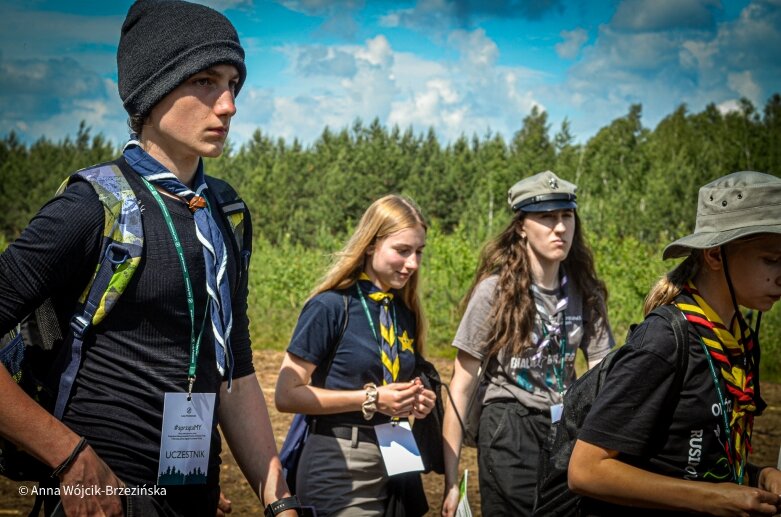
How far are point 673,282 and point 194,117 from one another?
1547 millimetres

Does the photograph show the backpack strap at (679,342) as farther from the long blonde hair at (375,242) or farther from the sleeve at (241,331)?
the long blonde hair at (375,242)

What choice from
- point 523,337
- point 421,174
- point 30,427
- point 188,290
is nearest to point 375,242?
point 523,337

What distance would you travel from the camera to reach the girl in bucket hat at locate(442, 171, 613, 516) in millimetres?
3662

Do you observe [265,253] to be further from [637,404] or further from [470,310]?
[637,404]

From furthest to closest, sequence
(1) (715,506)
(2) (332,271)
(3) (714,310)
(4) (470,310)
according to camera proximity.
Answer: (4) (470,310)
(2) (332,271)
(3) (714,310)
(1) (715,506)

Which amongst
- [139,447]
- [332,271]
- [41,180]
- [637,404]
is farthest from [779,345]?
[41,180]

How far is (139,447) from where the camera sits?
1.97m

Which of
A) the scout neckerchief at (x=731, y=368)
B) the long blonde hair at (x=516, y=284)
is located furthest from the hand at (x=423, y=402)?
the scout neckerchief at (x=731, y=368)

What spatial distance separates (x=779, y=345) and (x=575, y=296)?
31.1 feet

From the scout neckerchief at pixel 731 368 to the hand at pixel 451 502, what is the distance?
1.56m

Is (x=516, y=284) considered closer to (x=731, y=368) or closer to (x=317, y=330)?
(x=317, y=330)

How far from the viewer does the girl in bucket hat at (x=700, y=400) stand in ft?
7.06

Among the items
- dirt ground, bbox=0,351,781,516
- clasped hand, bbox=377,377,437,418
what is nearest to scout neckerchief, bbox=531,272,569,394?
clasped hand, bbox=377,377,437,418

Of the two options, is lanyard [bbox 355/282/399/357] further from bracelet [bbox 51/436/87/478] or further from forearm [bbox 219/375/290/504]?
bracelet [bbox 51/436/87/478]
